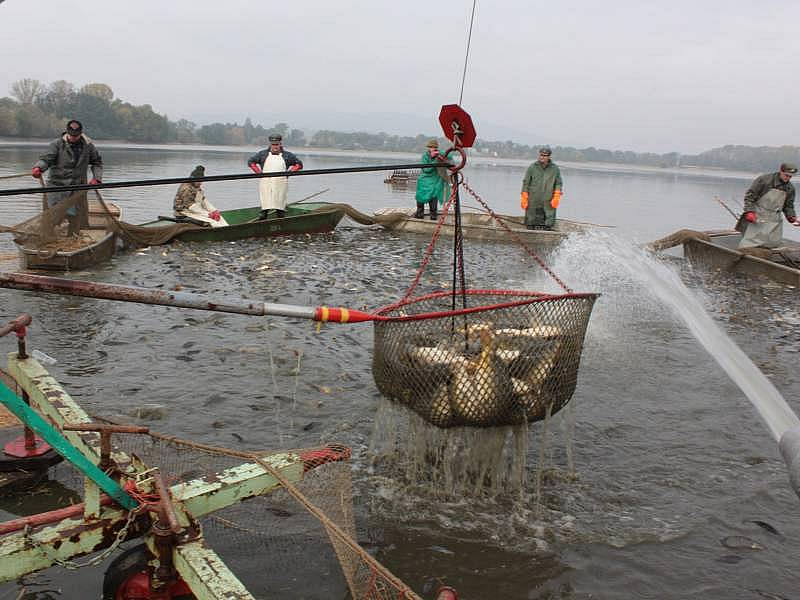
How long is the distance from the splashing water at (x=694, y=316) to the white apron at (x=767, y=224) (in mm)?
1801

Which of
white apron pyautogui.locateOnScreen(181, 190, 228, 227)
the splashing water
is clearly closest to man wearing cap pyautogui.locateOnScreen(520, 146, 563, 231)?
the splashing water

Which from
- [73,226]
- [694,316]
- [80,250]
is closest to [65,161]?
[73,226]

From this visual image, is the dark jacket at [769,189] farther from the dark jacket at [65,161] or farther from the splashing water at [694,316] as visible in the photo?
the dark jacket at [65,161]

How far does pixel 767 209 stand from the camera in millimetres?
13938

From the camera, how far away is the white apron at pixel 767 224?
45.1 feet

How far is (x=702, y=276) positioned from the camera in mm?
13844

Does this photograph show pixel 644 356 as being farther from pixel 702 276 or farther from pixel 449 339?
pixel 702 276

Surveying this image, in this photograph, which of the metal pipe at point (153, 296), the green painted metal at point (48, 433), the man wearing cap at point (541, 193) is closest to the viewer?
the green painted metal at point (48, 433)

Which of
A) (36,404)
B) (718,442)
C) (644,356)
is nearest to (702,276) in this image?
(644,356)

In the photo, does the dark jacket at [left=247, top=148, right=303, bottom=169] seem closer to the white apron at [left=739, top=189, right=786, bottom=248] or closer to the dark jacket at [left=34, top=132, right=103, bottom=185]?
the dark jacket at [left=34, top=132, right=103, bottom=185]

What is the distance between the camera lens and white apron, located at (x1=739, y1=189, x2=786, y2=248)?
45.1ft

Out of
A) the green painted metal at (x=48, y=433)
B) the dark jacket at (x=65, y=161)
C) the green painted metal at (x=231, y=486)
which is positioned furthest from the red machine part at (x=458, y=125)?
the dark jacket at (x=65, y=161)

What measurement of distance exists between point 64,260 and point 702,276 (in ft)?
39.8

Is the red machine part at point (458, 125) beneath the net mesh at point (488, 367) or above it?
above
